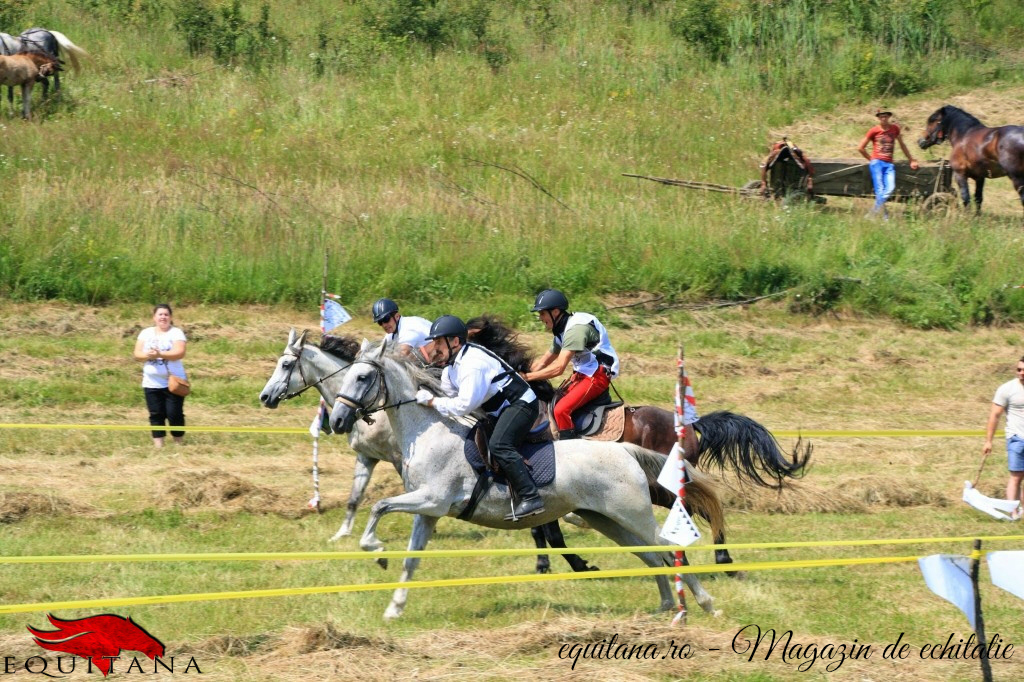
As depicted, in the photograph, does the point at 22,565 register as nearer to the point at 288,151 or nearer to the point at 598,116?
the point at 288,151

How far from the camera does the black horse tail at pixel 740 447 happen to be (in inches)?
419

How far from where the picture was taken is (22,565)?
33.7ft

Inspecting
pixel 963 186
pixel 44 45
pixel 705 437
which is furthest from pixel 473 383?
pixel 44 45

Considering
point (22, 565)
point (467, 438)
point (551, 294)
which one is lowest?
point (22, 565)

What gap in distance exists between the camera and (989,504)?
12.8m

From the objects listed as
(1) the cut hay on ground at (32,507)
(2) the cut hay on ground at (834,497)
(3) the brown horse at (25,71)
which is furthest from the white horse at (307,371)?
(3) the brown horse at (25,71)

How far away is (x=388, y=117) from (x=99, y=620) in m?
20.0

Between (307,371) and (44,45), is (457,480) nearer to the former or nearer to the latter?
(307,371)

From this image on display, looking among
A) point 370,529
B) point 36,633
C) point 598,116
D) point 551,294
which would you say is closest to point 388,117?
point 598,116

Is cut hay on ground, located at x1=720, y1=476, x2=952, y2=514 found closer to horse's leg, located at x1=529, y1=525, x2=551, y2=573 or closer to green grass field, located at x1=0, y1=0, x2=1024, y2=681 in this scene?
green grass field, located at x1=0, y1=0, x2=1024, y2=681

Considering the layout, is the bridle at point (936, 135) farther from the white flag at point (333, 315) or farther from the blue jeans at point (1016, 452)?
the white flag at point (333, 315)

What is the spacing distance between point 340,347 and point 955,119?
16696mm

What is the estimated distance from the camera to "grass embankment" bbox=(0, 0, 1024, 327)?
2080cm

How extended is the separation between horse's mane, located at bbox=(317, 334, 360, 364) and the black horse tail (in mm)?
3742
